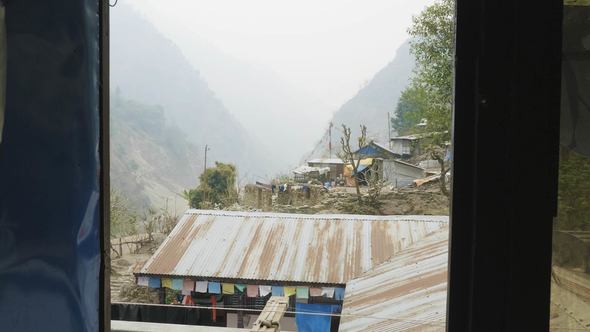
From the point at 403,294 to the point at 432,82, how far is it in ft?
13.6

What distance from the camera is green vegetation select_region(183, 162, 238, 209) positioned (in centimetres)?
861

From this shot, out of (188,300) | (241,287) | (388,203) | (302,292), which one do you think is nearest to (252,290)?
(241,287)

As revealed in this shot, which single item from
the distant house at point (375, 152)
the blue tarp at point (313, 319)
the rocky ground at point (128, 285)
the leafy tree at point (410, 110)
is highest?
the leafy tree at point (410, 110)

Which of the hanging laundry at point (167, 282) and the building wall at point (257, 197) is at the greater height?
the building wall at point (257, 197)

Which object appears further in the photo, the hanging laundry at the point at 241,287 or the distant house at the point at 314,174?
the distant house at the point at 314,174

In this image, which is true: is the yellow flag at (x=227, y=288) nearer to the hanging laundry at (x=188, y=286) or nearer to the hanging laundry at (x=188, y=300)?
the hanging laundry at (x=188, y=286)

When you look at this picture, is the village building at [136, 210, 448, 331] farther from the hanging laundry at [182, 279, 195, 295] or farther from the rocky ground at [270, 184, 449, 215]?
the rocky ground at [270, 184, 449, 215]

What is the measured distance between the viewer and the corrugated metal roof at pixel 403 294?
10.1 ft

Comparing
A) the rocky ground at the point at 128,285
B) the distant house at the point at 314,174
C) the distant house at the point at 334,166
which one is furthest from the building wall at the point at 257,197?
the rocky ground at the point at 128,285

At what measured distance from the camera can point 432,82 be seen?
6965 millimetres

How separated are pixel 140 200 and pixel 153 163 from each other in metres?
3.29

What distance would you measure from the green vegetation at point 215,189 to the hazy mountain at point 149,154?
109 inches

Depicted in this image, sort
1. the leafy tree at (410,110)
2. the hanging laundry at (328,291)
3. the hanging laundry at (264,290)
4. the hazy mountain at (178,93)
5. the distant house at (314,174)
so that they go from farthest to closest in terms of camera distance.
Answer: the hazy mountain at (178,93)
the distant house at (314,174)
the leafy tree at (410,110)
the hanging laundry at (264,290)
the hanging laundry at (328,291)

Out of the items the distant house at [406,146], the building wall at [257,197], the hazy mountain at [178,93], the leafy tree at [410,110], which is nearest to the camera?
the leafy tree at [410,110]
